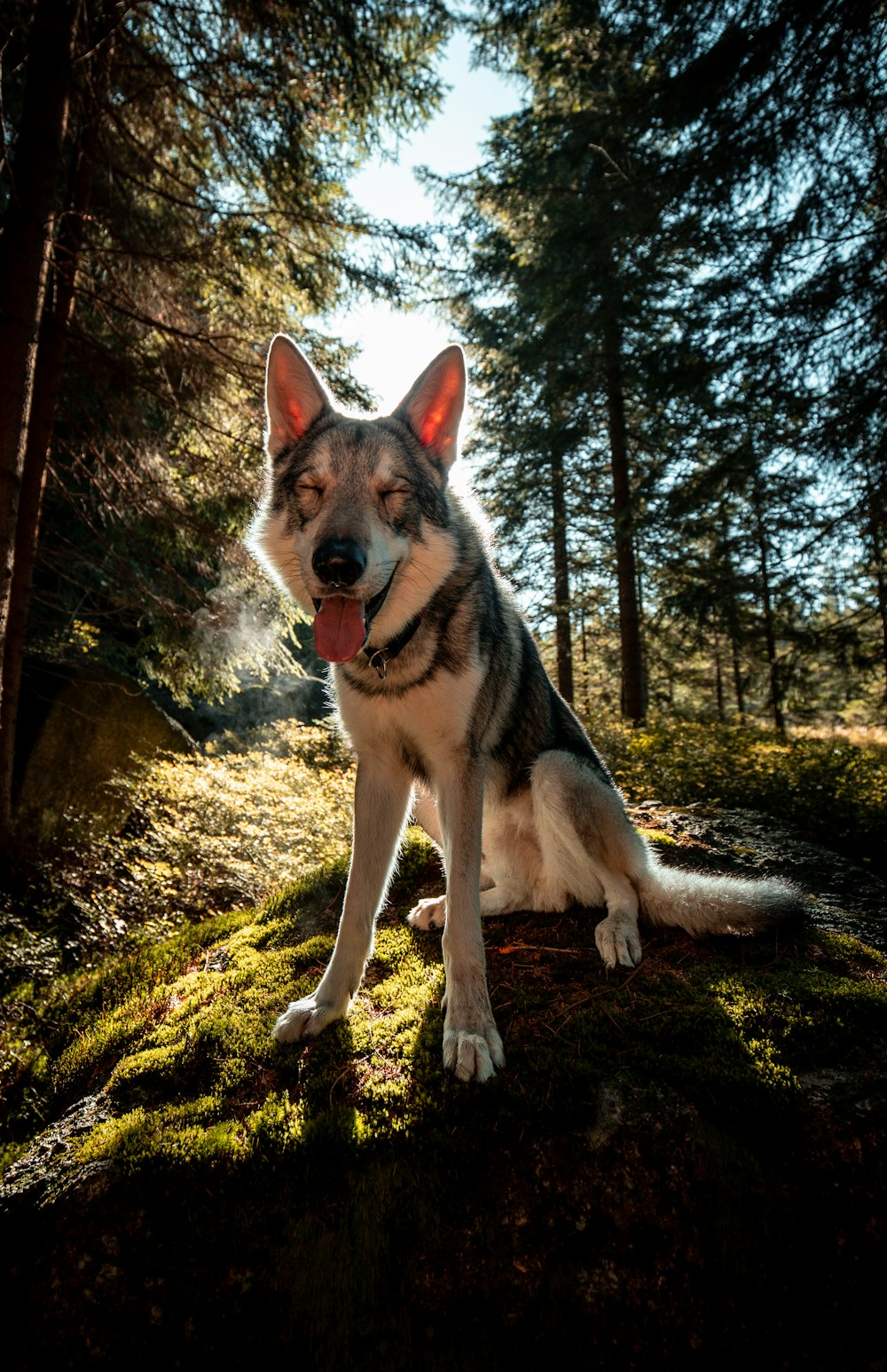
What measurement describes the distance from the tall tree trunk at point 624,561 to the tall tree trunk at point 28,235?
9.71 m

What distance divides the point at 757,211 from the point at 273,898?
898 centimetres

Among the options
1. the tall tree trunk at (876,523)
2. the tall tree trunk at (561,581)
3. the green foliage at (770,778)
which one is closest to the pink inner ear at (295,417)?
the green foliage at (770,778)

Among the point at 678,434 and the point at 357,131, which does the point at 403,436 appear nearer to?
the point at 357,131

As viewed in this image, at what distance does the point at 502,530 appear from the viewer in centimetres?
1534

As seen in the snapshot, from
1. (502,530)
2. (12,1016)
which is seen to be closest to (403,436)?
(12,1016)

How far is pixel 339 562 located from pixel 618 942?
6.85 feet

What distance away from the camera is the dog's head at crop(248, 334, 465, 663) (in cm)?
245

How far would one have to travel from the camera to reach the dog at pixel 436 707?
2.47 metres

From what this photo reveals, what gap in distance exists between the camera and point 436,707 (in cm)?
266

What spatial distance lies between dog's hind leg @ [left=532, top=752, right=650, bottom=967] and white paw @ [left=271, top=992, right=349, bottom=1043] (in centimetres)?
124

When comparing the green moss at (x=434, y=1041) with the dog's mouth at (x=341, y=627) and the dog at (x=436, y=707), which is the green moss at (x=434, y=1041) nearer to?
the dog at (x=436, y=707)

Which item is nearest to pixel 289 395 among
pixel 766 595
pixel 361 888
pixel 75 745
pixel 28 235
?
pixel 361 888

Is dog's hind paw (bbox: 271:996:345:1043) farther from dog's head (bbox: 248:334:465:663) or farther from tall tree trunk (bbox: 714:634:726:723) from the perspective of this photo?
tall tree trunk (bbox: 714:634:726:723)

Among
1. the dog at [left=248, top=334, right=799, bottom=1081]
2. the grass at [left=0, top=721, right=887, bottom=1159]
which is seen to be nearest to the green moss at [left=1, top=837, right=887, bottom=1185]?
the grass at [left=0, top=721, right=887, bottom=1159]
